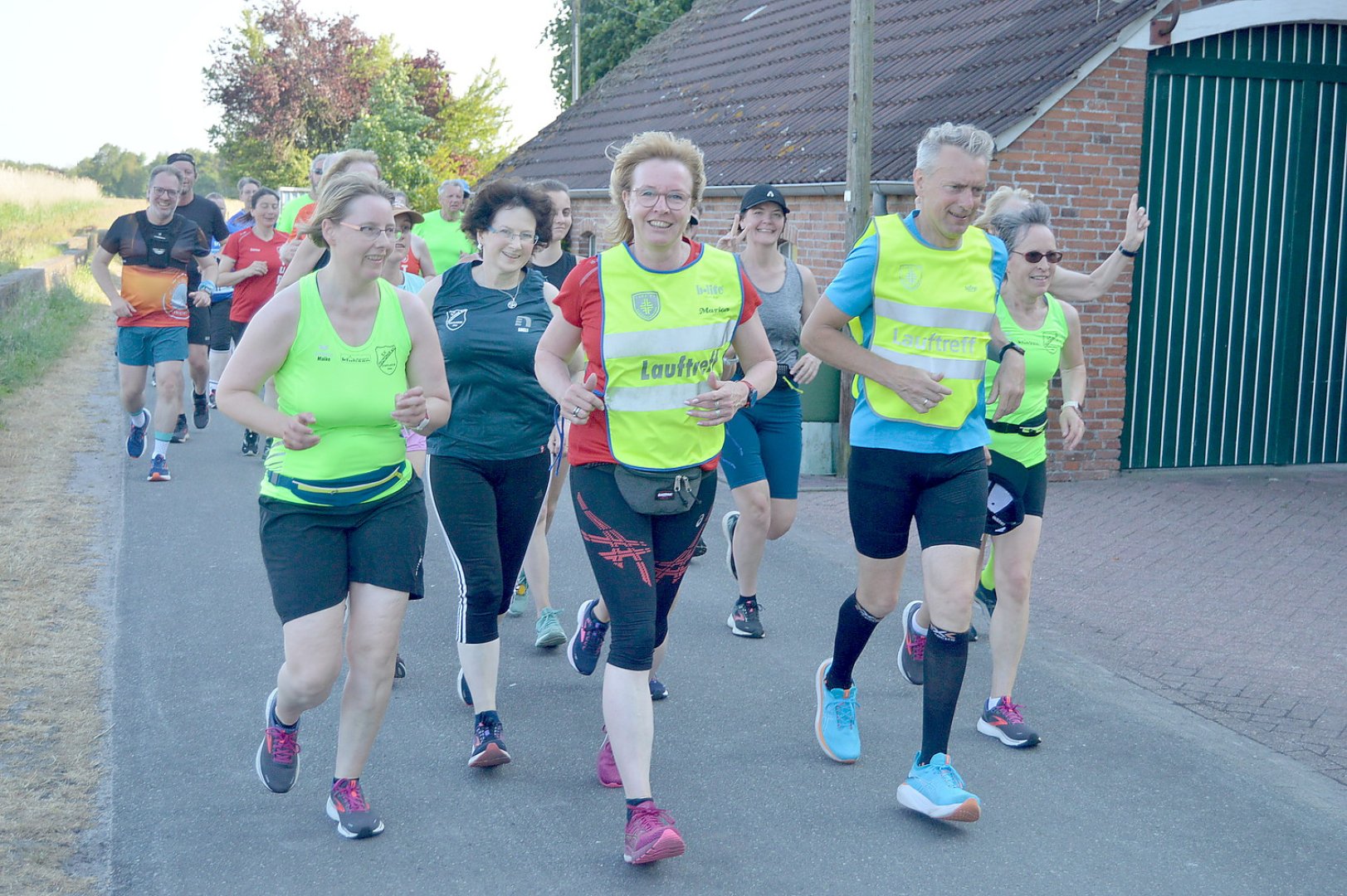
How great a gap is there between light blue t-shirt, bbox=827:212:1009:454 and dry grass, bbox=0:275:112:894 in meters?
2.72

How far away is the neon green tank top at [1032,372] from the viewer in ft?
17.7

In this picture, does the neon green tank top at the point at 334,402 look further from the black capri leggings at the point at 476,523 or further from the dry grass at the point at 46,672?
the dry grass at the point at 46,672

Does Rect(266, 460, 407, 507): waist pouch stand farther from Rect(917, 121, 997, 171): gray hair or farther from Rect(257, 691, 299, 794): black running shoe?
Rect(917, 121, 997, 171): gray hair

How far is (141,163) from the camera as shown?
10631cm

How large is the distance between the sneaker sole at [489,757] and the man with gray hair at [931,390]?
142 cm

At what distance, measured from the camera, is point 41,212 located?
3816 centimetres

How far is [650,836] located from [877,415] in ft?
5.05

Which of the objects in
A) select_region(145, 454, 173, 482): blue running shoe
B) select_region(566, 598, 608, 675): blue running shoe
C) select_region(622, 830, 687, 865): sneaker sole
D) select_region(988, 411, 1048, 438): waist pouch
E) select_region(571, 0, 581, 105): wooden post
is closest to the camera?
select_region(622, 830, 687, 865): sneaker sole

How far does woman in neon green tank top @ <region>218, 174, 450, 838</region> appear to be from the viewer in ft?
13.4

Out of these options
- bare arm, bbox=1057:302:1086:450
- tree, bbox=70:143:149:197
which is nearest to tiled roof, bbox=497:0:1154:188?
bare arm, bbox=1057:302:1086:450

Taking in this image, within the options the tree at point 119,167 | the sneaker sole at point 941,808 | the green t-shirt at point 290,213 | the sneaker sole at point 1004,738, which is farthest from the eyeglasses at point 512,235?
A: the tree at point 119,167

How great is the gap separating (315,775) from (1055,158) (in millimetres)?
8457

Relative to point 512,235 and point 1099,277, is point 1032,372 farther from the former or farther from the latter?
point 512,235

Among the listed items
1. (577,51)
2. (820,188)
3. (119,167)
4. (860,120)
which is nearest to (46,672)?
(860,120)
